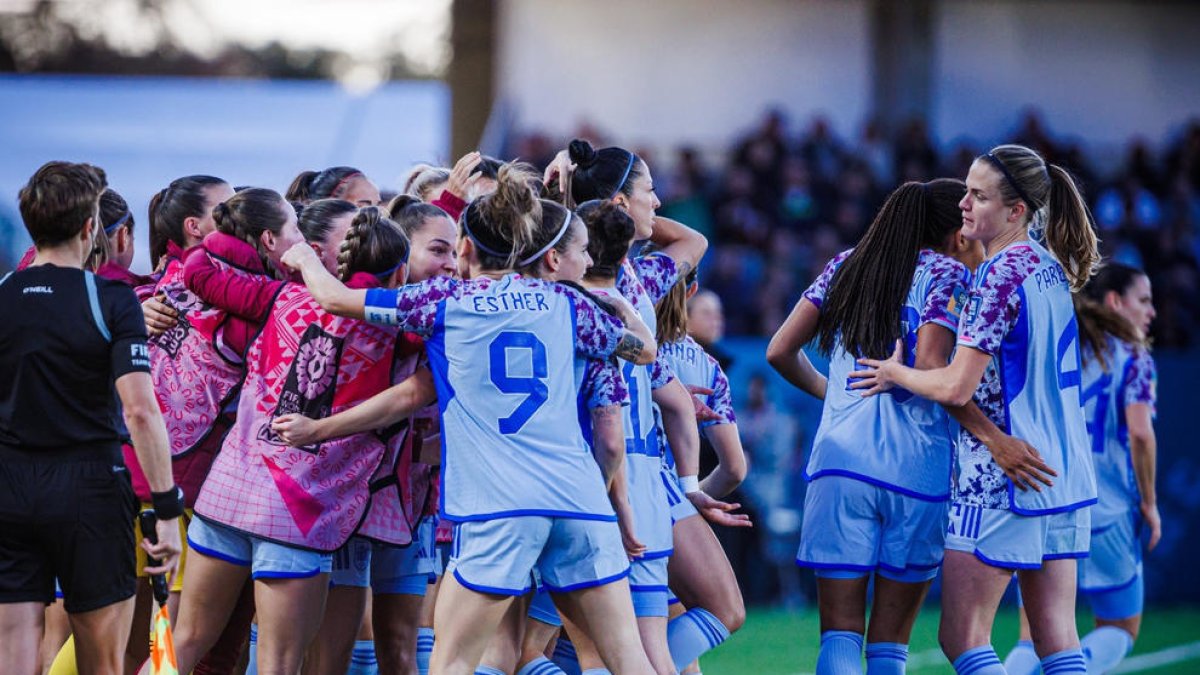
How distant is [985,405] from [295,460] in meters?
2.43

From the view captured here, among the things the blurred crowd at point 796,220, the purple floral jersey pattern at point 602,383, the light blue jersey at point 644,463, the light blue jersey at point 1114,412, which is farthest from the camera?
the blurred crowd at point 796,220

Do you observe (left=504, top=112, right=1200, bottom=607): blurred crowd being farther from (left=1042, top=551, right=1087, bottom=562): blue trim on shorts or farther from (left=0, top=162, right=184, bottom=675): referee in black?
(left=0, top=162, right=184, bottom=675): referee in black

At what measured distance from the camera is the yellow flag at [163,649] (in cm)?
468

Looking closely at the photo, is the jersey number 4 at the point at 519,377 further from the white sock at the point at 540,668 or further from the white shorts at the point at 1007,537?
the white shorts at the point at 1007,537

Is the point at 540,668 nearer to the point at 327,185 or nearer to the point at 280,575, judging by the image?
the point at 280,575

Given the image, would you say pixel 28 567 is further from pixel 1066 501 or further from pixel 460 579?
pixel 1066 501

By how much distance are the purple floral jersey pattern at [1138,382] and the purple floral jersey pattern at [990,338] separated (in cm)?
304

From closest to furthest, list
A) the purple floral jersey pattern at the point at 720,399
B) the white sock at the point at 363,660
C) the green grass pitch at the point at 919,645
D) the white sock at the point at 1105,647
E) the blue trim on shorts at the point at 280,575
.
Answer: the blue trim on shorts at the point at 280,575 → the white sock at the point at 363,660 → the purple floral jersey pattern at the point at 720,399 → the white sock at the point at 1105,647 → the green grass pitch at the point at 919,645

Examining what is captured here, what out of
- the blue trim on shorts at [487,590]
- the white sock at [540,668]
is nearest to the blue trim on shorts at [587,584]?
the blue trim on shorts at [487,590]

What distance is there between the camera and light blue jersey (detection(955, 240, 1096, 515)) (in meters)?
5.27

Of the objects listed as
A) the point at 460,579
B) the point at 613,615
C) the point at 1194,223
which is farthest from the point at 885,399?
the point at 1194,223

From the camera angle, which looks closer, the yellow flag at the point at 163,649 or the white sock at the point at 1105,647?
the yellow flag at the point at 163,649

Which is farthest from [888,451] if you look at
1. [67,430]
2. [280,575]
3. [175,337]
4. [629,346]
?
[67,430]

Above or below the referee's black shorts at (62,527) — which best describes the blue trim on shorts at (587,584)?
below
